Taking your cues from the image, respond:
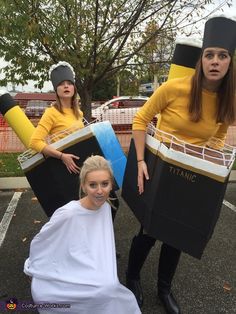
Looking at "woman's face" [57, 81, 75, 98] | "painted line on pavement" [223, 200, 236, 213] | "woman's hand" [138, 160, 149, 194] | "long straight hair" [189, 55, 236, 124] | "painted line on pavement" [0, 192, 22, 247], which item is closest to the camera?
"long straight hair" [189, 55, 236, 124]

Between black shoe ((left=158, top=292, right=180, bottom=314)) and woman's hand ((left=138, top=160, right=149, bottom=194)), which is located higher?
woman's hand ((left=138, top=160, right=149, bottom=194))

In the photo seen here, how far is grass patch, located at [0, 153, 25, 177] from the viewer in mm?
6410

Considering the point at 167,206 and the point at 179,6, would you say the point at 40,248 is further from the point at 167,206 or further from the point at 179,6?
the point at 179,6

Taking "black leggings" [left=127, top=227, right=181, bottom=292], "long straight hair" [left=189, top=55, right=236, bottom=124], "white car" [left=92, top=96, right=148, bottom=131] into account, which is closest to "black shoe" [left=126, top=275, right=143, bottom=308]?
"black leggings" [left=127, top=227, right=181, bottom=292]

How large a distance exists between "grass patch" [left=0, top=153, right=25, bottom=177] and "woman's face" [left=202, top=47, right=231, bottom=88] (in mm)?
4736

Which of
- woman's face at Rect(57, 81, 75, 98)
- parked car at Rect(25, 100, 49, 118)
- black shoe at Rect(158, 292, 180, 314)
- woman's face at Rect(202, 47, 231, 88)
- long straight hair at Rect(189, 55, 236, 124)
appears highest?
woman's face at Rect(202, 47, 231, 88)

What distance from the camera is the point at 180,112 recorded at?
2305 mm

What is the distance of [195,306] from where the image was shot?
2758 mm

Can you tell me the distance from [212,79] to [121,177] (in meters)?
1.10

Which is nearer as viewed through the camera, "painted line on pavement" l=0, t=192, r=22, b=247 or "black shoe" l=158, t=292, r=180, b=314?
"black shoe" l=158, t=292, r=180, b=314

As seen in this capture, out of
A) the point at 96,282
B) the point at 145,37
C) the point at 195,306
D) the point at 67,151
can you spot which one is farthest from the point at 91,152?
the point at 145,37

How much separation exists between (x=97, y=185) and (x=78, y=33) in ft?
13.6

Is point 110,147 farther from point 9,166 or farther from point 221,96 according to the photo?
point 9,166

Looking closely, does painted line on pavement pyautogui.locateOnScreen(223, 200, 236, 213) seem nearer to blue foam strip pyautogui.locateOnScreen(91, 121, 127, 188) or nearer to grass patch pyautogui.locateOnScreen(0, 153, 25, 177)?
blue foam strip pyautogui.locateOnScreen(91, 121, 127, 188)
